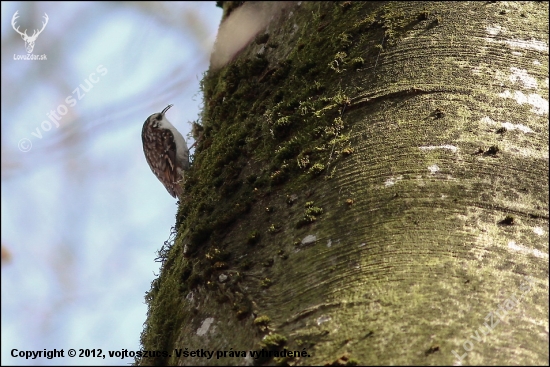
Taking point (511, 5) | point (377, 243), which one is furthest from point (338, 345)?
point (511, 5)

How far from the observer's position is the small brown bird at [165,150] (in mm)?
5008

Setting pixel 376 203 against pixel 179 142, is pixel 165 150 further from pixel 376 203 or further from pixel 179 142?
pixel 376 203

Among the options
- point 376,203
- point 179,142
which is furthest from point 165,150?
point 376,203

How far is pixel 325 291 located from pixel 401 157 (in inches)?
22.3

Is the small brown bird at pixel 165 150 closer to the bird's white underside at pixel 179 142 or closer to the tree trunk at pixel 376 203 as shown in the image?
the bird's white underside at pixel 179 142

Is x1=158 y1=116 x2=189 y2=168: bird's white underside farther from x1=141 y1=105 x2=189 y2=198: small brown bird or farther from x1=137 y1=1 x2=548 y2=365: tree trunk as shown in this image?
x1=137 y1=1 x2=548 y2=365: tree trunk

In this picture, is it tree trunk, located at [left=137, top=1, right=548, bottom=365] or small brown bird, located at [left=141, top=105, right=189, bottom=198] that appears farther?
small brown bird, located at [left=141, top=105, right=189, bottom=198]

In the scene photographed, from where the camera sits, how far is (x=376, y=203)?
222 centimetres

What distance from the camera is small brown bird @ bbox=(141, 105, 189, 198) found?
16.4 ft

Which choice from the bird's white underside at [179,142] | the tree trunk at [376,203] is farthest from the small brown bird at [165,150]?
the tree trunk at [376,203]

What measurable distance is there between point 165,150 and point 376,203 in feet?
10.8

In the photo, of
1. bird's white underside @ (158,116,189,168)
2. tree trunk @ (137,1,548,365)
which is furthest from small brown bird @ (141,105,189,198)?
tree trunk @ (137,1,548,365)

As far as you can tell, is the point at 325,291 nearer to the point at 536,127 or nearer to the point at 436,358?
the point at 436,358

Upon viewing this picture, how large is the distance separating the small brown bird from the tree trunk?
1.89 metres
